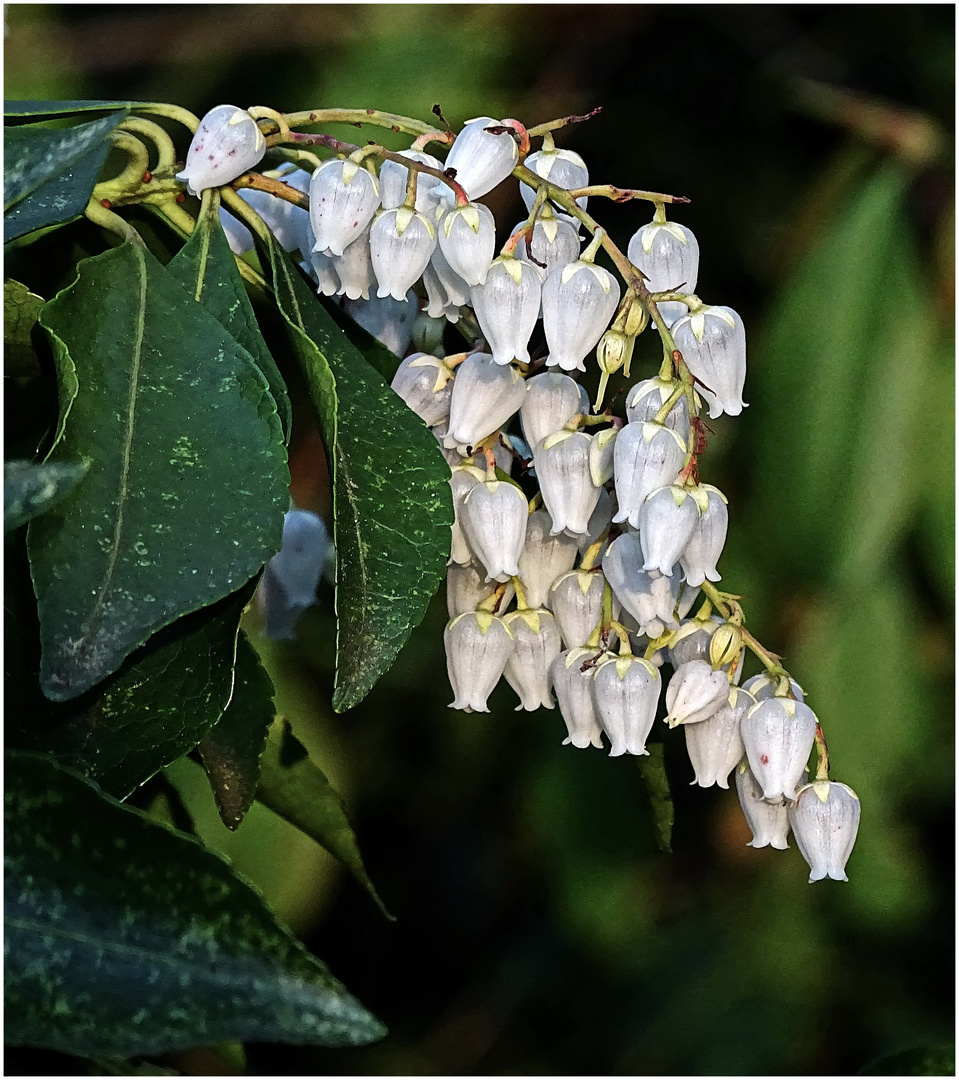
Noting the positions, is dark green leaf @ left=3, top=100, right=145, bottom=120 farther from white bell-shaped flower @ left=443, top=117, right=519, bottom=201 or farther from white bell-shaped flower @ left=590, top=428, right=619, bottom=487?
white bell-shaped flower @ left=590, top=428, right=619, bottom=487

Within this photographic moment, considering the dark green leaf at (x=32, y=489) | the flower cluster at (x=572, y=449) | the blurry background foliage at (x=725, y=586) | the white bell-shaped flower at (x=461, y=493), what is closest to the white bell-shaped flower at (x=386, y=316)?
the flower cluster at (x=572, y=449)

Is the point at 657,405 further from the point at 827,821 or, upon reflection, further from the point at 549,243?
the point at 827,821

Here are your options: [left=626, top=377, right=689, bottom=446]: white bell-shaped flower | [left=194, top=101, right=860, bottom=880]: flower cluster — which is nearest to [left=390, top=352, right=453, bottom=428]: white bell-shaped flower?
[left=194, top=101, right=860, bottom=880]: flower cluster

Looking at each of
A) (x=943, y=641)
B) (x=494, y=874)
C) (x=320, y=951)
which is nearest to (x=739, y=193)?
(x=943, y=641)

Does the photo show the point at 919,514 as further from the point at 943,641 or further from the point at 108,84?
the point at 108,84

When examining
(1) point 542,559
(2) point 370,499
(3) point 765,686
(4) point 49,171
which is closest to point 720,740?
(3) point 765,686

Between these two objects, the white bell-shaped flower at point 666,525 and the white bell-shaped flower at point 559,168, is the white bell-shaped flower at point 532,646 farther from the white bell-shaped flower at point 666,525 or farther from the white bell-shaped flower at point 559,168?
the white bell-shaped flower at point 559,168
